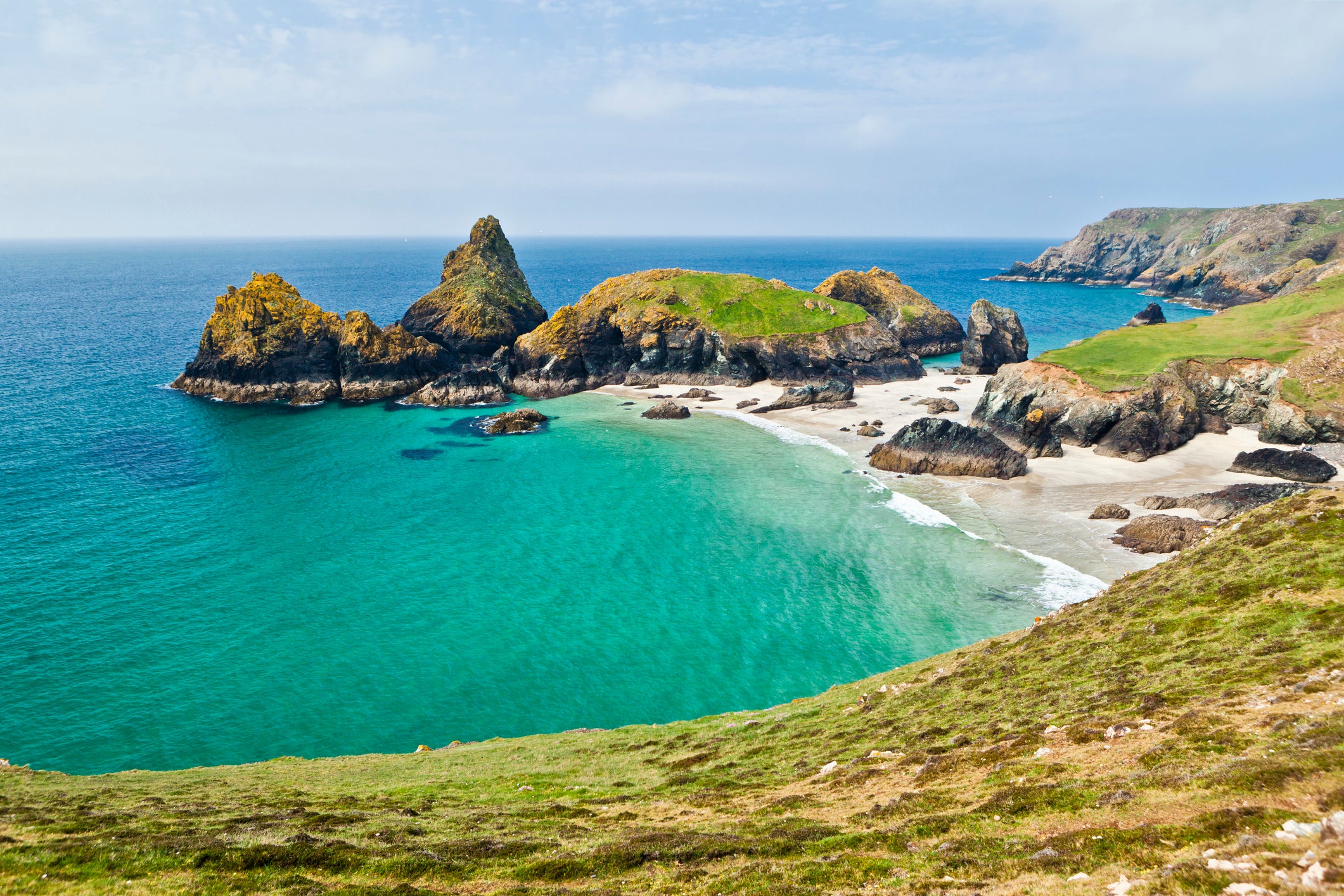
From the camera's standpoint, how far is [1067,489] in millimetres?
64125

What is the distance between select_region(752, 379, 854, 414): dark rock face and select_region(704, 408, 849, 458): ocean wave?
15.5 feet

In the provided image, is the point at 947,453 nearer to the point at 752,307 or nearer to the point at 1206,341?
the point at 1206,341

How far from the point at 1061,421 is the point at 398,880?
268ft

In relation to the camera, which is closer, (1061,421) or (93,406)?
(1061,421)

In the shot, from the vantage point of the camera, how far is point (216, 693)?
37344 mm

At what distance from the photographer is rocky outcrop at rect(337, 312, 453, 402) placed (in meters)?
105

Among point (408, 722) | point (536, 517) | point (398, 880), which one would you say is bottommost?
point (408, 722)

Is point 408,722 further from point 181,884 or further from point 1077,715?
point 1077,715

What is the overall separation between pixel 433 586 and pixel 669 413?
2011 inches

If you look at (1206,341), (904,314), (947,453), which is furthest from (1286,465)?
(904,314)

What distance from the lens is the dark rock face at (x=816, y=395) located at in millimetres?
99500

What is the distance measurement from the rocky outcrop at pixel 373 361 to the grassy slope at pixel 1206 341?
9443cm

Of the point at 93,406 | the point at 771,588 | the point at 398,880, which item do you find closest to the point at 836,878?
the point at 398,880

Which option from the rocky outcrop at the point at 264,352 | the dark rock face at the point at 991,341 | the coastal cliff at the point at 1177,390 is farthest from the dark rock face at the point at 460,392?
the dark rock face at the point at 991,341
